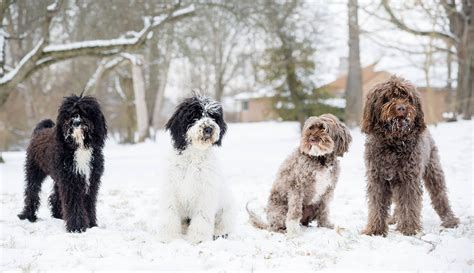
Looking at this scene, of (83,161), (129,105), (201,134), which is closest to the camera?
(201,134)

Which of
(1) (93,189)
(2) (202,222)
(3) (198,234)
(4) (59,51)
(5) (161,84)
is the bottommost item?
(3) (198,234)

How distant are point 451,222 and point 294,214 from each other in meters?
1.89

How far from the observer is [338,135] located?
5.35m

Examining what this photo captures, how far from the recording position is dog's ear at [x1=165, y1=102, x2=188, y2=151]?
5035 millimetres

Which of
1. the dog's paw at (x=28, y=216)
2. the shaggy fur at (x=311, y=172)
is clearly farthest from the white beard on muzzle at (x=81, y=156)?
the shaggy fur at (x=311, y=172)

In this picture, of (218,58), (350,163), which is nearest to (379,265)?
(350,163)

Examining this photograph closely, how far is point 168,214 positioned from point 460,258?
2.70 m

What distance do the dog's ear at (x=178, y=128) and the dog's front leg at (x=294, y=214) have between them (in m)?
1.32

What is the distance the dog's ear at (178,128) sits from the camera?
5035mm

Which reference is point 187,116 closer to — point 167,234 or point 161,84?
point 167,234

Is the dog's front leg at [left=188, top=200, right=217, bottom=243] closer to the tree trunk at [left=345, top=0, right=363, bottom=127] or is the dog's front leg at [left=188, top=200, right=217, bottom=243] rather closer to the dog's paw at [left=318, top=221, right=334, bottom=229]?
the dog's paw at [left=318, top=221, right=334, bottom=229]

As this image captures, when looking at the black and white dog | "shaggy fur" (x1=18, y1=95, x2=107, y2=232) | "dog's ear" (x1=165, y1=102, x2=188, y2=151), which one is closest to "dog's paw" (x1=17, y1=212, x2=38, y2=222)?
"shaggy fur" (x1=18, y1=95, x2=107, y2=232)

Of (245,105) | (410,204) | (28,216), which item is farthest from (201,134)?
(245,105)

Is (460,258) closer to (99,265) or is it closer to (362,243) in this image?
(362,243)
